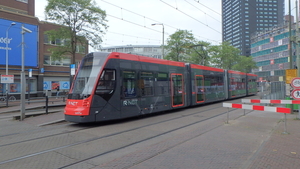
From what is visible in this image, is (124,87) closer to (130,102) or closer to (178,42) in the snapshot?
(130,102)

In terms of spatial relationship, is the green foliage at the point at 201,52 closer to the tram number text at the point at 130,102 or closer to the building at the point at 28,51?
the building at the point at 28,51

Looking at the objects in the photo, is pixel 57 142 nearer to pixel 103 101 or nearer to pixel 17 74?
pixel 103 101

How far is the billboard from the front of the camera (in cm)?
2597

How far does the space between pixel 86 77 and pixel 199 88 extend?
992 cm

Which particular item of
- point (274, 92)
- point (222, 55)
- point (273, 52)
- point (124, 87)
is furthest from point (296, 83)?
point (273, 52)

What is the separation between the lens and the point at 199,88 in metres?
17.4

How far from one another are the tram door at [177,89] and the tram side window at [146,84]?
218cm

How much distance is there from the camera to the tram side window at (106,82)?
960 cm

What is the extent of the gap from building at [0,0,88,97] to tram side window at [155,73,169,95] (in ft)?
43.6

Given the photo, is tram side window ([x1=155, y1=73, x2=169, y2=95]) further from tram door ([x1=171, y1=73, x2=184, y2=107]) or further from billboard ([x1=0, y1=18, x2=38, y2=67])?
billboard ([x1=0, y1=18, x2=38, y2=67])

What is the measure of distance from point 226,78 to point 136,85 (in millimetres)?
13721

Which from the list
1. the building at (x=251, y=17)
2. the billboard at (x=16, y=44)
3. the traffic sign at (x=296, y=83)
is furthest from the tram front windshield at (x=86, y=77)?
the building at (x=251, y=17)

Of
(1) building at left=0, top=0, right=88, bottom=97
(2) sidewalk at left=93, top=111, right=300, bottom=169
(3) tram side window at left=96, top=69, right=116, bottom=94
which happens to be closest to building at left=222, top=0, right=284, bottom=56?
(1) building at left=0, top=0, right=88, bottom=97

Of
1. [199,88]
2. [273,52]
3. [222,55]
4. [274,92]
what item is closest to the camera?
[199,88]
